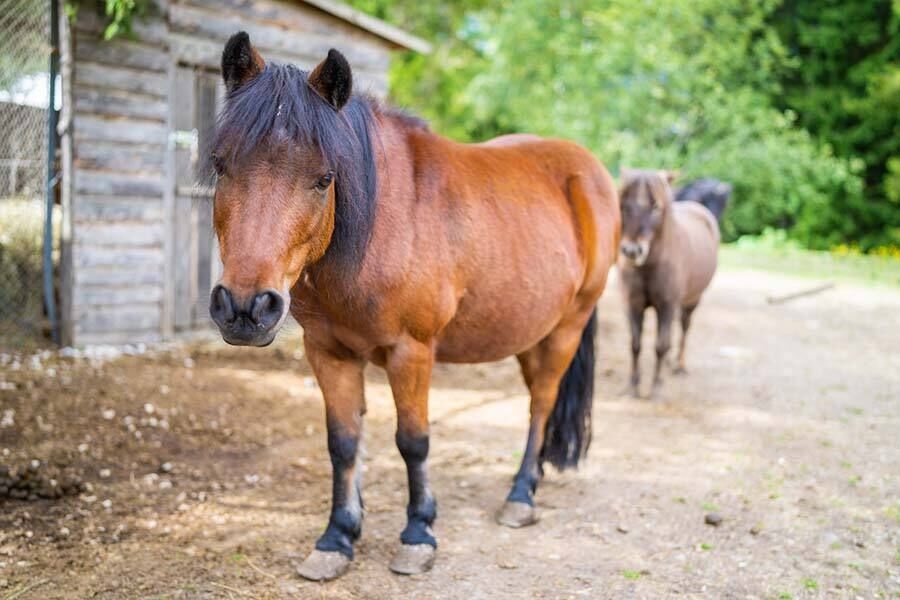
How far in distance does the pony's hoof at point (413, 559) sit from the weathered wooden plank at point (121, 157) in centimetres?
537

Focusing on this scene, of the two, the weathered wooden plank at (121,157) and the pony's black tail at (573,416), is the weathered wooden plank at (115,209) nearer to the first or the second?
the weathered wooden plank at (121,157)

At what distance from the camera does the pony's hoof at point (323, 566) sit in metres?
3.12

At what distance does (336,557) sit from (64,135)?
216 inches

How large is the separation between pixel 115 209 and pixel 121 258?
1.53 ft

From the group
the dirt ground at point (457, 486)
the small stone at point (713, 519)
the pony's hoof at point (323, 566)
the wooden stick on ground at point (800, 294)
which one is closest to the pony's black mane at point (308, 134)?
the pony's hoof at point (323, 566)

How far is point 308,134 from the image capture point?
95.3 inches

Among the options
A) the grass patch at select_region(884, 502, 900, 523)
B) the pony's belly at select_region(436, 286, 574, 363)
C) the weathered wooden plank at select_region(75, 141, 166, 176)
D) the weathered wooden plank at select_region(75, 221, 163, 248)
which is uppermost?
the weathered wooden plank at select_region(75, 141, 166, 176)

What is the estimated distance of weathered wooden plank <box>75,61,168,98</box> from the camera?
22.7ft

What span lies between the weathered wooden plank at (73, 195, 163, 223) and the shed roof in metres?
2.74

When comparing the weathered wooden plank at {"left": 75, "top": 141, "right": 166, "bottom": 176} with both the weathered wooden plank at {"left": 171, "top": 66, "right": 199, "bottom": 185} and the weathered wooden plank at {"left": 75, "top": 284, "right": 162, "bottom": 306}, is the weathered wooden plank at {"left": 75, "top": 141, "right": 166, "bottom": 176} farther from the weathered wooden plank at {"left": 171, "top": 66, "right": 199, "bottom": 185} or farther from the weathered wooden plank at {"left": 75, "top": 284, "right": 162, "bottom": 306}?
the weathered wooden plank at {"left": 75, "top": 284, "right": 162, "bottom": 306}

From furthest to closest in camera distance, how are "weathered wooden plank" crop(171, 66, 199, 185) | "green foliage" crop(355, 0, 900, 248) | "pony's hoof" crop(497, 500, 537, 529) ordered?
"green foliage" crop(355, 0, 900, 248) < "weathered wooden plank" crop(171, 66, 199, 185) < "pony's hoof" crop(497, 500, 537, 529)

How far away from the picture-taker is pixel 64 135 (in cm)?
695

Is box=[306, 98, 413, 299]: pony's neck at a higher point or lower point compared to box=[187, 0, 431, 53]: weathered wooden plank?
lower

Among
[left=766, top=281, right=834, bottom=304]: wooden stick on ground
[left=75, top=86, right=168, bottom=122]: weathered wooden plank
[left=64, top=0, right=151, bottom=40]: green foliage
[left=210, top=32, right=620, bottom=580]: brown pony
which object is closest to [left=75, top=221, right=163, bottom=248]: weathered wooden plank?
[left=75, top=86, right=168, bottom=122]: weathered wooden plank
